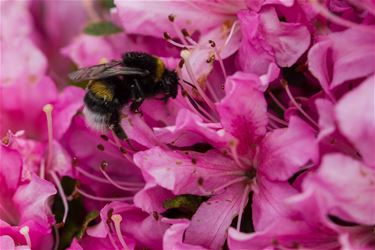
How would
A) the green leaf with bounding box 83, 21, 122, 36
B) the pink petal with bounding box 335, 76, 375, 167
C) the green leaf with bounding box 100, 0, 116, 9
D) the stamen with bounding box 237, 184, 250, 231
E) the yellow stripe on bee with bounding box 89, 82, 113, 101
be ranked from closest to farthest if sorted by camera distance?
1. the pink petal with bounding box 335, 76, 375, 167
2. the stamen with bounding box 237, 184, 250, 231
3. the yellow stripe on bee with bounding box 89, 82, 113, 101
4. the green leaf with bounding box 83, 21, 122, 36
5. the green leaf with bounding box 100, 0, 116, 9

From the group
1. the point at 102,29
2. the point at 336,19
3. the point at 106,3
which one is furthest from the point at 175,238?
the point at 106,3

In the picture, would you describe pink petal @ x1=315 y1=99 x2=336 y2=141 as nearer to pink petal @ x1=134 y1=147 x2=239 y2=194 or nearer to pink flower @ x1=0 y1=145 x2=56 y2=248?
pink petal @ x1=134 y1=147 x2=239 y2=194

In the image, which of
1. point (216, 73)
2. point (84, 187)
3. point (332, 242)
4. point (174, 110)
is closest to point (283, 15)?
point (216, 73)

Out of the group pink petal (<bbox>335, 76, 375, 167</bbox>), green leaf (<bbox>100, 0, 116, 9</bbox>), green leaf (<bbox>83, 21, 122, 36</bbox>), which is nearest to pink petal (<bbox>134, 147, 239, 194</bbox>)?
pink petal (<bbox>335, 76, 375, 167</bbox>)

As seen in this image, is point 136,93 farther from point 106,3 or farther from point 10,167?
point 106,3

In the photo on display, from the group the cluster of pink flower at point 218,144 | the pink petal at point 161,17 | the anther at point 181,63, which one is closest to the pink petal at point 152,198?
the cluster of pink flower at point 218,144

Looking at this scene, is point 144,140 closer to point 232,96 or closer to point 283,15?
point 232,96
